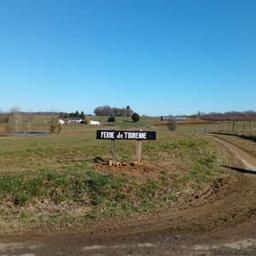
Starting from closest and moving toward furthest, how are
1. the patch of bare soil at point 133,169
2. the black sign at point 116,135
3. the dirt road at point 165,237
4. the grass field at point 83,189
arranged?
1. the dirt road at point 165,237
2. the grass field at point 83,189
3. the patch of bare soil at point 133,169
4. the black sign at point 116,135

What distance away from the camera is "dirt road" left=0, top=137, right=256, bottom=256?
8.49 meters

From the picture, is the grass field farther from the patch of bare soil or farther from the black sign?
the black sign

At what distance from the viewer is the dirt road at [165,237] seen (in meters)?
8.49

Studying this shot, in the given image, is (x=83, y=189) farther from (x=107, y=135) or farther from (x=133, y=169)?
(x=107, y=135)

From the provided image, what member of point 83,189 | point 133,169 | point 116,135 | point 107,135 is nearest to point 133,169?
point 133,169

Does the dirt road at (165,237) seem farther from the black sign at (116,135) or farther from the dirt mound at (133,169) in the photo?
the black sign at (116,135)

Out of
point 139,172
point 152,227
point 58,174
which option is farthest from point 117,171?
point 152,227

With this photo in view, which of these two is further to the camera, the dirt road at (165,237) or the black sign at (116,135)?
the black sign at (116,135)

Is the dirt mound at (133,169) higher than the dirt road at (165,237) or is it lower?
higher

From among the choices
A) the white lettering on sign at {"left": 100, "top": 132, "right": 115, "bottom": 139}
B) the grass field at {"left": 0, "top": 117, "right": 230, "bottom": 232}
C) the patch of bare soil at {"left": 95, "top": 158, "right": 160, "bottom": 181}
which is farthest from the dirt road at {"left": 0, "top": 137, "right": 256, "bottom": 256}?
the white lettering on sign at {"left": 100, "top": 132, "right": 115, "bottom": 139}

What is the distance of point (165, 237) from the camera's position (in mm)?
9406

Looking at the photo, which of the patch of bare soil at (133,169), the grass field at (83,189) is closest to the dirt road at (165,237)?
the grass field at (83,189)

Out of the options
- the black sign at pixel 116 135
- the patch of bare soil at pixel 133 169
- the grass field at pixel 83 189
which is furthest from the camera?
the black sign at pixel 116 135

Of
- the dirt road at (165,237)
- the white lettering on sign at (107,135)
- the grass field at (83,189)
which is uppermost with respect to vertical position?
the white lettering on sign at (107,135)
